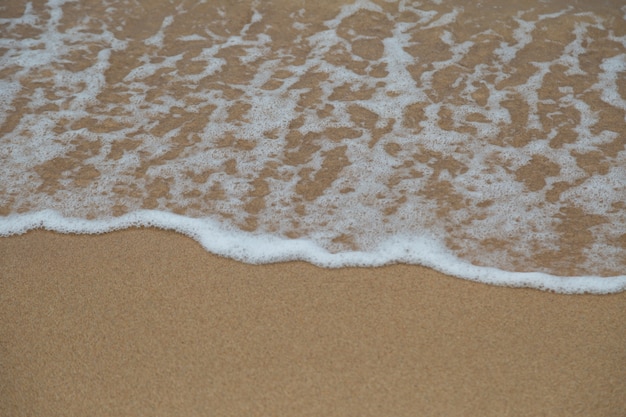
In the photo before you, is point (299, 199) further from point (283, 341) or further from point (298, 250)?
point (283, 341)

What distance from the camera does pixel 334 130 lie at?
3084 millimetres

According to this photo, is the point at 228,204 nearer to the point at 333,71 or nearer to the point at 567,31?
the point at 333,71

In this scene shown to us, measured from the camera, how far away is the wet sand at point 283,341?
1.85 meters

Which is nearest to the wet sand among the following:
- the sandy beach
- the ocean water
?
the sandy beach

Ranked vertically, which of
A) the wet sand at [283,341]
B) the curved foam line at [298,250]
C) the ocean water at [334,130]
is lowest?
the ocean water at [334,130]

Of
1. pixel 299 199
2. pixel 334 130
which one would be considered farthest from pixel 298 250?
pixel 334 130

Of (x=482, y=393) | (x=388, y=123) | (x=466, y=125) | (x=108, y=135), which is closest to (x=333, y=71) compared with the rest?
(x=388, y=123)

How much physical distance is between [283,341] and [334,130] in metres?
1.33

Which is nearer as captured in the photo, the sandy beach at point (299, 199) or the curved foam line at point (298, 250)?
the sandy beach at point (299, 199)

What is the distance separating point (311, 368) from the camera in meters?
1.93

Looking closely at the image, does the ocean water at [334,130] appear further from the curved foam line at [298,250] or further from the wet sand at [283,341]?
the wet sand at [283,341]

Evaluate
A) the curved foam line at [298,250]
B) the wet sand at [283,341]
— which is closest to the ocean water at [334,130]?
the curved foam line at [298,250]

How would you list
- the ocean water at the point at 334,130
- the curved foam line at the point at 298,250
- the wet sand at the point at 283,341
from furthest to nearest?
the ocean water at the point at 334,130, the curved foam line at the point at 298,250, the wet sand at the point at 283,341

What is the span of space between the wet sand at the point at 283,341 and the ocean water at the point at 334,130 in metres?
0.14
